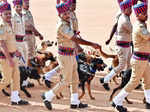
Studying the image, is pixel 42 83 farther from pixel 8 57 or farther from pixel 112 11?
pixel 112 11

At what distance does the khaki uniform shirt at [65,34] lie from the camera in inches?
282

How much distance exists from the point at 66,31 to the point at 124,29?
164 centimetres

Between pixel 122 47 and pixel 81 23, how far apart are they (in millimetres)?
11068

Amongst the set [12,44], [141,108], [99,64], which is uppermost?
[12,44]

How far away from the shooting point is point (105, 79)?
9.02 m

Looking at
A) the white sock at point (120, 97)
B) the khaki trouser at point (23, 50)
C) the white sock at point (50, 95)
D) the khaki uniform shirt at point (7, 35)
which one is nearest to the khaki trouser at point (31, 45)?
the khaki trouser at point (23, 50)

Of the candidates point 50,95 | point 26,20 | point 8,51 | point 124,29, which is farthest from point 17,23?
point 124,29

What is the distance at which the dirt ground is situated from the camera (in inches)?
309

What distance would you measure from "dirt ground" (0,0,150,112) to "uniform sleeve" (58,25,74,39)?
5.16 feet

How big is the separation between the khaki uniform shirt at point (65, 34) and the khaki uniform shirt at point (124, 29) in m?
1.36

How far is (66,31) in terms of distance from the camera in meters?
7.16

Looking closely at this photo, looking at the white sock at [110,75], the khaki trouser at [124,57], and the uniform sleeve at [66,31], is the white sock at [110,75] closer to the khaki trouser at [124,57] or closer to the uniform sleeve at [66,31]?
the khaki trouser at [124,57]

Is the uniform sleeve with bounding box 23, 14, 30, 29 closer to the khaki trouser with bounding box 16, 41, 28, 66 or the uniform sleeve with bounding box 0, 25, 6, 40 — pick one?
the khaki trouser with bounding box 16, 41, 28, 66

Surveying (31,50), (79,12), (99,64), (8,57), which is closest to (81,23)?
(79,12)
